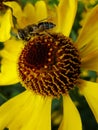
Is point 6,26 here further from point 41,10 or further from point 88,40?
point 88,40

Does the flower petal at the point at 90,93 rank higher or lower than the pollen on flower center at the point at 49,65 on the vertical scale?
lower

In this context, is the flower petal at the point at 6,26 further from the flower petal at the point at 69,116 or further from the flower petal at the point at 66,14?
the flower petal at the point at 69,116

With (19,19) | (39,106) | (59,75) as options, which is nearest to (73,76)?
(59,75)

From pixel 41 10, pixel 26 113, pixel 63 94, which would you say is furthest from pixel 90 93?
pixel 41 10

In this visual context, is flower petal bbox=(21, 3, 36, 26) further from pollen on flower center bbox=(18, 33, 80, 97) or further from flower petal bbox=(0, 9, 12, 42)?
pollen on flower center bbox=(18, 33, 80, 97)

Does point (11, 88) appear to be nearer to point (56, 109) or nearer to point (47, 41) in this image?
point (56, 109)

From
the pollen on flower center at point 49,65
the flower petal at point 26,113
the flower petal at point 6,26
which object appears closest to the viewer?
the pollen on flower center at point 49,65

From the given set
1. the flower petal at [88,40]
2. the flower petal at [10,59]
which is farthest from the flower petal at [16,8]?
the flower petal at [88,40]
